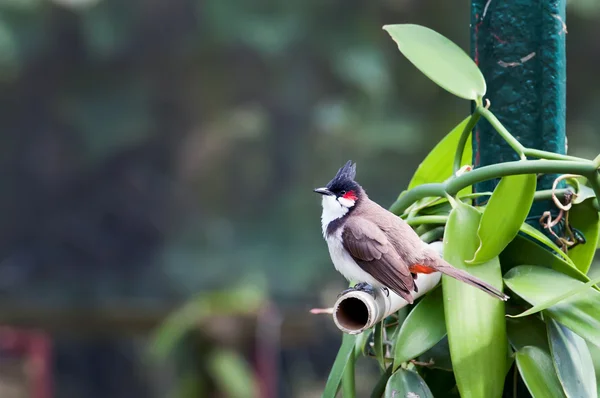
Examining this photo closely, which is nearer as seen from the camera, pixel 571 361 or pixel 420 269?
pixel 571 361

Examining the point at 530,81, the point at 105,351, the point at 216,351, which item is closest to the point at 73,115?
the point at 105,351

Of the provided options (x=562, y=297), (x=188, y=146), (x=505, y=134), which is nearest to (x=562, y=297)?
(x=562, y=297)

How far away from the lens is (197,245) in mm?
5555

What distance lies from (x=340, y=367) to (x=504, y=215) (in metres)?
0.27

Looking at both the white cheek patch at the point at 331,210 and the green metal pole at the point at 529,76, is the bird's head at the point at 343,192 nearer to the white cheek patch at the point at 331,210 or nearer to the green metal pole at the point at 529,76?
the white cheek patch at the point at 331,210

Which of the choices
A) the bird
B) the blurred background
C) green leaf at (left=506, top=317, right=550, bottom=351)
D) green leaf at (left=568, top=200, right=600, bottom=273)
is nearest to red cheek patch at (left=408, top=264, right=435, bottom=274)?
the bird

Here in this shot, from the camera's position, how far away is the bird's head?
3.69 feet

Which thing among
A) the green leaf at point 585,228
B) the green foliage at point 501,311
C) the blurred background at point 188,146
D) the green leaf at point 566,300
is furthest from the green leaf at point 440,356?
the blurred background at point 188,146

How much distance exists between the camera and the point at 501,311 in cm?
85

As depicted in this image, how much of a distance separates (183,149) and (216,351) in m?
3.10

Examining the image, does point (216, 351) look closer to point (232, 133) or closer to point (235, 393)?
point (235, 393)

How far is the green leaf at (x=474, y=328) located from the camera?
0.82 meters

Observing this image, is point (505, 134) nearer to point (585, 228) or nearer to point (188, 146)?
point (585, 228)

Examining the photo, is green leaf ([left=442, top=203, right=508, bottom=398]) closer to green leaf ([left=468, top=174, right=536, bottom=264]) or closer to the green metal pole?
green leaf ([left=468, top=174, right=536, bottom=264])
